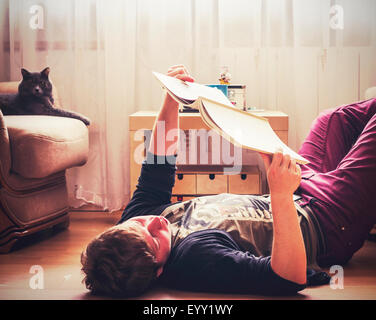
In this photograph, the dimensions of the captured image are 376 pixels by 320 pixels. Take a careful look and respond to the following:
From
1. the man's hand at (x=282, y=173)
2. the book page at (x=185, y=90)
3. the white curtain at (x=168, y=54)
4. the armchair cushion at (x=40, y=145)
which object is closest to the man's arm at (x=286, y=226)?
the man's hand at (x=282, y=173)

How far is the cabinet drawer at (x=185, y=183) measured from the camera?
7.47 ft

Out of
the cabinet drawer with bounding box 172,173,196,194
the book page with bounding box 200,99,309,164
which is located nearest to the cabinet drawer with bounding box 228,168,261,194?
the cabinet drawer with bounding box 172,173,196,194

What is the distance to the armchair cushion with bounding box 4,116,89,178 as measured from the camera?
185cm

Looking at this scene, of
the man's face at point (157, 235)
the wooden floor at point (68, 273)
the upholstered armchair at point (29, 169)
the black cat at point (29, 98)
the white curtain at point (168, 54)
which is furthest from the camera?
the white curtain at point (168, 54)

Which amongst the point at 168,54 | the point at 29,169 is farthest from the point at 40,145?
the point at 168,54

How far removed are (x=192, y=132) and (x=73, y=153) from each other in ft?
2.76

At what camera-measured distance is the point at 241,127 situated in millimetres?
1071

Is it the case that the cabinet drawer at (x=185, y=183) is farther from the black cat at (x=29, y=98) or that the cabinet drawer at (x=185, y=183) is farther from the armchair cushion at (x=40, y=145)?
the black cat at (x=29, y=98)

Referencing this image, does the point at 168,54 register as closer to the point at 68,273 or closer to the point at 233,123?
the point at 68,273

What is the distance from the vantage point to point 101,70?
2.72 metres

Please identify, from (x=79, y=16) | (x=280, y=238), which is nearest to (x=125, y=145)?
(x=79, y=16)

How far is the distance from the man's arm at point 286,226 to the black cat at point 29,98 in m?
1.59
